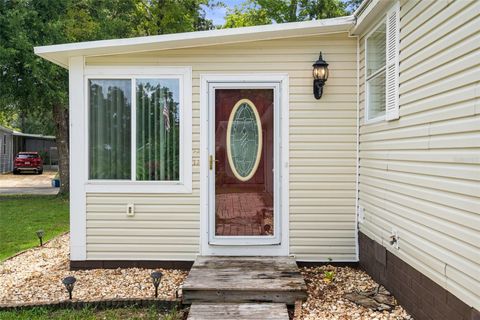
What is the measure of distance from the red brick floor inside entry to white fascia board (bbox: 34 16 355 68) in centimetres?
164

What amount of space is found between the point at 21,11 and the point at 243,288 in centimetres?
959

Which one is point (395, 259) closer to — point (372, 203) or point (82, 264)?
point (372, 203)

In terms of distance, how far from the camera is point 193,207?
434 cm

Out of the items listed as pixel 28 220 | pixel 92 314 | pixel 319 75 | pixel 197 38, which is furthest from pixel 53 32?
pixel 92 314

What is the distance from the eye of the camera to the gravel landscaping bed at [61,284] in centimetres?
362

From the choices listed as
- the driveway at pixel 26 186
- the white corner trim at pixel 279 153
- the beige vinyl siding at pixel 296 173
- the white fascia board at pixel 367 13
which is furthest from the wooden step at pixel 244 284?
the driveway at pixel 26 186

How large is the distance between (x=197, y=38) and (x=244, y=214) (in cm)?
191

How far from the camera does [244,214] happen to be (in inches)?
173

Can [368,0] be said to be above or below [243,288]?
above

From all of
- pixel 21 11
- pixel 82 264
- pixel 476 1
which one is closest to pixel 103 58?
pixel 82 264

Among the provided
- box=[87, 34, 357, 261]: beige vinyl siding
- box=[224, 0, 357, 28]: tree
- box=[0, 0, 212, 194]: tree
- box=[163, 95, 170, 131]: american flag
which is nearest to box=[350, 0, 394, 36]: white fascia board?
box=[87, 34, 357, 261]: beige vinyl siding

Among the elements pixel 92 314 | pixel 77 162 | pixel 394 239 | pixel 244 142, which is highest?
pixel 244 142

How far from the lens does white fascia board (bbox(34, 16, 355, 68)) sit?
13.2 ft

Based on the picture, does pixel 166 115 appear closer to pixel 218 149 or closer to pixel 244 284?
pixel 218 149
